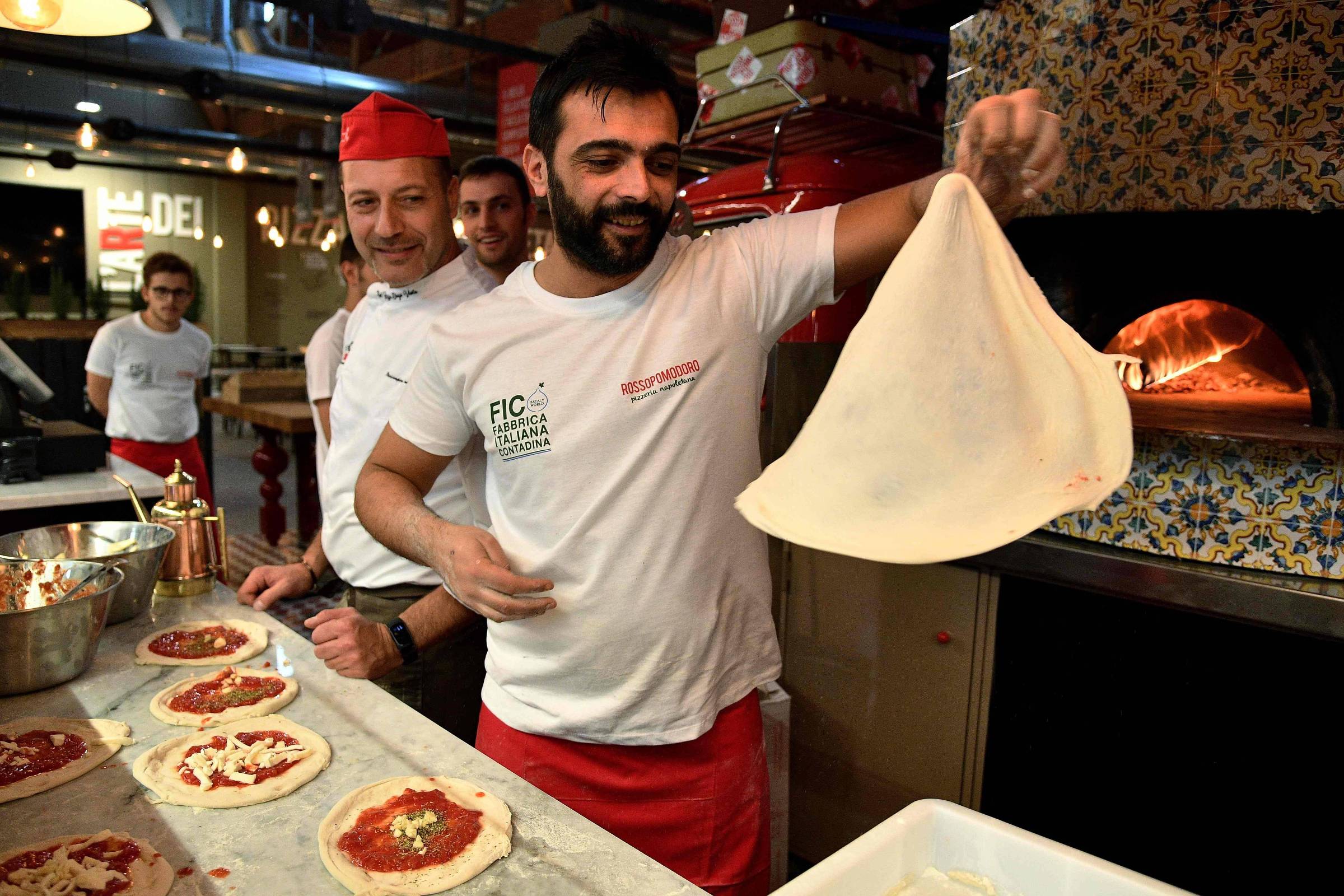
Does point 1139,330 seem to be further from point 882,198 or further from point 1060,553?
point 882,198

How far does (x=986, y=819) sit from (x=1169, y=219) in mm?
1587

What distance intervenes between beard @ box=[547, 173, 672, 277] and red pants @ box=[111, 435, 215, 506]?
4.13 meters

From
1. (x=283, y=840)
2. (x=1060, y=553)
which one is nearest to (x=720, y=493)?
(x=283, y=840)

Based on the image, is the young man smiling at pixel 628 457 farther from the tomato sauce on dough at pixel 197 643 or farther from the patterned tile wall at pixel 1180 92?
the patterned tile wall at pixel 1180 92

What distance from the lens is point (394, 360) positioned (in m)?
2.06

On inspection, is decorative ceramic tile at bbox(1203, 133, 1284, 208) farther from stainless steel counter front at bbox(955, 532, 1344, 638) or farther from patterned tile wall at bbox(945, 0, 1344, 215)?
stainless steel counter front at bbox(955, 532, 1344, 638)

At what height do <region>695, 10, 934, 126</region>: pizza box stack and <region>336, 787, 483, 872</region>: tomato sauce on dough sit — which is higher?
<region>695, 10, 934, 126</region>: pizza box stack

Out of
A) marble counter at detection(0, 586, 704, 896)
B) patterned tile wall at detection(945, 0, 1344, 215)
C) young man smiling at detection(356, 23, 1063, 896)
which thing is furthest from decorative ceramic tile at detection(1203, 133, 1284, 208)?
marble counter at detection(0, 586, 704, 896)

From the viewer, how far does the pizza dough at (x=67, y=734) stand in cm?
127

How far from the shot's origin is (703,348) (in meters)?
1.46

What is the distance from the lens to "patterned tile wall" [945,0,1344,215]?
185 cm

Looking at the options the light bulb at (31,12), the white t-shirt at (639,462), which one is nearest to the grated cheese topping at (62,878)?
the white t-shirt at (639,462)

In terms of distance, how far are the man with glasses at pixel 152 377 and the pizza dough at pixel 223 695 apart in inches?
144

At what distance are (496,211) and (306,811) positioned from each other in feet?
6.50
